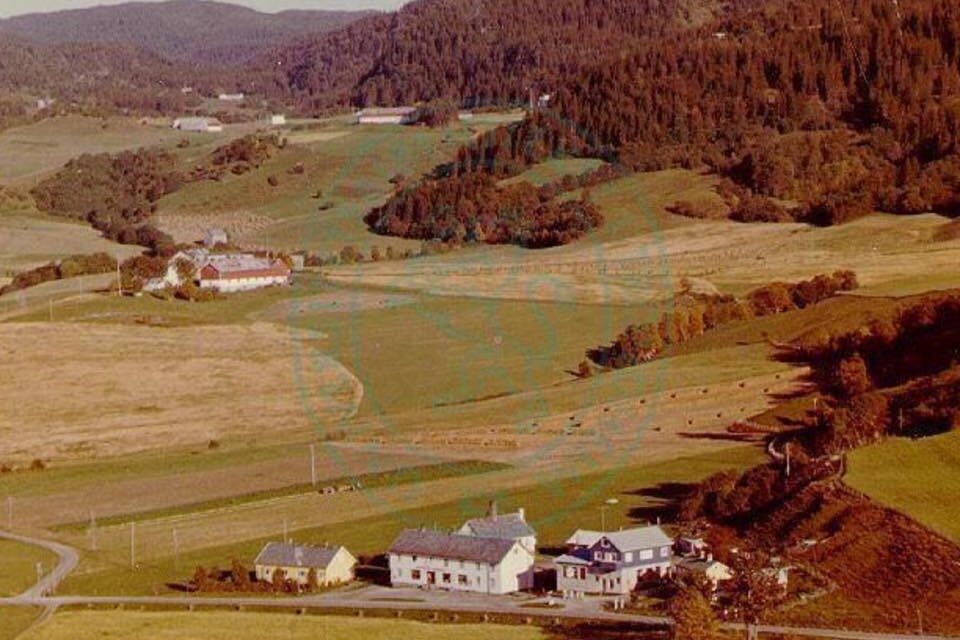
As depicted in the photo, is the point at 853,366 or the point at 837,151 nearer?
the point at 853,366

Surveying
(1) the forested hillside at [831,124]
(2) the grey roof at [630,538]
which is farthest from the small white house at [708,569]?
(1) the forested hillside at [831,124]

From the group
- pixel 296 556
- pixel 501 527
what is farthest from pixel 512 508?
pixel 296 556

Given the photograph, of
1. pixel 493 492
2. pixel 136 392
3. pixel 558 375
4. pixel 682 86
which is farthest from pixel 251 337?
pixel 682 86

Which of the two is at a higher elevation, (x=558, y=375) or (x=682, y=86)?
(x=682, y=86)

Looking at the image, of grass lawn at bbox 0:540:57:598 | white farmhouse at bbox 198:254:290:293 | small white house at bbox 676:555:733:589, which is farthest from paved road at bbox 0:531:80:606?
white farmhouse at bbox 198:254:290:293

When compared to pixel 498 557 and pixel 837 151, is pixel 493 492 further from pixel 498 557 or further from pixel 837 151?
pixel 837 151

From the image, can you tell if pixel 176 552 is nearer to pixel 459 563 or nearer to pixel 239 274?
pixel 459 563

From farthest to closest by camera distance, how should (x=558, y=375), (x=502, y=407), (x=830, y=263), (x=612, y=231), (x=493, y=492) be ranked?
(x=612, y=231)
(x=830, y=263)
(x=558, y=375)
(x=502, y=407)
(x=493, y=492)
